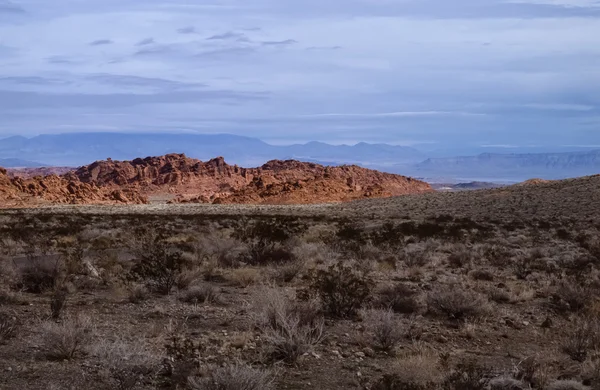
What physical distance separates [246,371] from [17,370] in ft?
9.42

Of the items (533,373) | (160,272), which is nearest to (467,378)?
(533,373)

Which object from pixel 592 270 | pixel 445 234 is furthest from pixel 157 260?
pixel 445 234

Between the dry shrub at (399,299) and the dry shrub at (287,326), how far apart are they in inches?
68.7

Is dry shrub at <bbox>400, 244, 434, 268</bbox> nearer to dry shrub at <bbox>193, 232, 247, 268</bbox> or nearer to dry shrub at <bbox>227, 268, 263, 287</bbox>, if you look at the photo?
dry shrub at <bbox>193, 232, 247, 268</bbox>

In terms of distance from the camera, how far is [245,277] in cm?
1460

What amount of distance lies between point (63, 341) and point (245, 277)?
260 inches

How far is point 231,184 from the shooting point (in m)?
129

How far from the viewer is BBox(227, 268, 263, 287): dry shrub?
14.5 metres

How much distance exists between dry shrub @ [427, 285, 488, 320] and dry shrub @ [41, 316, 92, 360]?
5.83 metres

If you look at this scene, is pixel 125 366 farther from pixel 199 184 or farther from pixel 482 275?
pixel 199 184

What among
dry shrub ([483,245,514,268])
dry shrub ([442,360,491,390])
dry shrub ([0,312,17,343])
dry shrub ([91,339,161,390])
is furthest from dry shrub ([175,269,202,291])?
dry shrub ([483,245,514,268])

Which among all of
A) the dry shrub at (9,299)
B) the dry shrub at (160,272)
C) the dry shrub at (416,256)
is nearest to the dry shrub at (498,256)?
the dry shrub at (416,256)

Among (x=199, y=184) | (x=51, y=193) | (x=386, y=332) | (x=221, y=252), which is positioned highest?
(x=386, y=332)

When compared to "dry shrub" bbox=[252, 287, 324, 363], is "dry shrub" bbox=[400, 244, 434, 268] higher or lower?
lower
